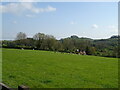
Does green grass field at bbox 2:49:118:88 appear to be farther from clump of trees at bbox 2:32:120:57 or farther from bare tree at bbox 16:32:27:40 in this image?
bare tree at bbox 16:32:27:40

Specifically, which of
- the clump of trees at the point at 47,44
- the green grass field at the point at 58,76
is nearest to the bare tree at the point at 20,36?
the clump of trees at the point at 47,44

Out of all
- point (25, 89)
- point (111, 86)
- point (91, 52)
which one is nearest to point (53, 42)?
point (91, 52)

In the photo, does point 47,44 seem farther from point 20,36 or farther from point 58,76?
point 58,76

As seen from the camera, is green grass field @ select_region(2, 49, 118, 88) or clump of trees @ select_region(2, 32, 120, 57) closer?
green grass field @ select_region(2, 49, 118, 88)

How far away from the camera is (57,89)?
7.42 metres

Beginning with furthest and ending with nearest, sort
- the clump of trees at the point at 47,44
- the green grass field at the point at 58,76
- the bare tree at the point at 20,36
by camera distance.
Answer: the bare tree at the point at 20,36
the clump of trees at the point at 47,44
the green grass field at the point at 58,76

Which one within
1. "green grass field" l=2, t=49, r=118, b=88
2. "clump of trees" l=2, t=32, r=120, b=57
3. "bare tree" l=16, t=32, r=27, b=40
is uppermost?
"bare tree" l=16, t=32, r=27, b=40

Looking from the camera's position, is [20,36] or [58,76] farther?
[20,36]

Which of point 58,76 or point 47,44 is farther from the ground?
point 47,44

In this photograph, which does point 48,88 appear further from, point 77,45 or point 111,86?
point 77,45

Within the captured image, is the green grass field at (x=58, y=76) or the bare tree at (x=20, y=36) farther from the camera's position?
the bare tree at (x=20, y=36)

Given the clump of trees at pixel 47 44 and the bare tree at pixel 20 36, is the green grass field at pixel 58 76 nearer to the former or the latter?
the clump of trees at pixel 47 44

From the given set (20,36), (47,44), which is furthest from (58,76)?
(20,36)

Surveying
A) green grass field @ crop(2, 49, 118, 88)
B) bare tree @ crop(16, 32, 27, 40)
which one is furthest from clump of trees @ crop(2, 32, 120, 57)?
green grass field @ crop(2, 49, 118, 88)
